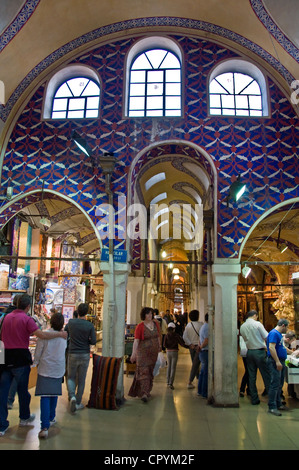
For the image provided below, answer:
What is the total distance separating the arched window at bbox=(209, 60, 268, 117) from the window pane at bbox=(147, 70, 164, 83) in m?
1.15

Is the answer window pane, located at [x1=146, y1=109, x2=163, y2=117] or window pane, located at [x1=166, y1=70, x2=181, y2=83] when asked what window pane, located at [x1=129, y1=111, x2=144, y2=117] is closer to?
window pane, located at [x1=146, y1=109, x2=163, y2=117]

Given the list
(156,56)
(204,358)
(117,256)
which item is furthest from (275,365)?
(156,56)

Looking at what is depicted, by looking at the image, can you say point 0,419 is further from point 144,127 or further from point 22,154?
point 144,127

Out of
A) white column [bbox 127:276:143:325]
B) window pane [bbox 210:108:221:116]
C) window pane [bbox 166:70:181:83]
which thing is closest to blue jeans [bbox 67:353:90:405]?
window pane [bbox 210:108:221:116]

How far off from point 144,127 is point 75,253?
27.5ft

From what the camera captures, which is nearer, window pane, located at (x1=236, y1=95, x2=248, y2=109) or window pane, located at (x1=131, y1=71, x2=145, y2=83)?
window pane, located at (x1=236, y1=95, x2=248, y2=109)

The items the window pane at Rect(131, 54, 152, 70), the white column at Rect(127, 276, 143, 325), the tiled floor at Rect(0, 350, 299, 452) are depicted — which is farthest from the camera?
the white column at Rect(127, 276, 143, 325)

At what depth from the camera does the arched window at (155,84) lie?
8.10 metres


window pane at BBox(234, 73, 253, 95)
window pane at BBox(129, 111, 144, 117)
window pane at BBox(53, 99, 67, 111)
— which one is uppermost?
window pane at BBox(234, 73, 253, 95)

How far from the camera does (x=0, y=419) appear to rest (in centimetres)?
460

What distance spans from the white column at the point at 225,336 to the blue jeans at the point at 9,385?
3.33 meters

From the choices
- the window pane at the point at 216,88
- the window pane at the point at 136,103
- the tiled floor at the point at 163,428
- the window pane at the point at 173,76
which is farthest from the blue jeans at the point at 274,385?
the window pane at the point at 173,76

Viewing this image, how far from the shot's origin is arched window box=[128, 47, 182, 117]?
810 centimetres

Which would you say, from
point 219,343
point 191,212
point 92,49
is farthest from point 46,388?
point 191,212
